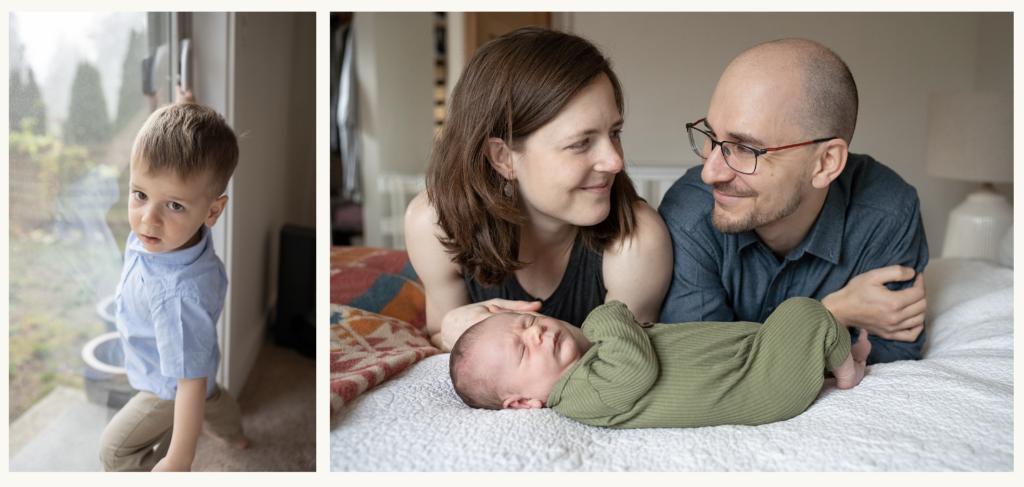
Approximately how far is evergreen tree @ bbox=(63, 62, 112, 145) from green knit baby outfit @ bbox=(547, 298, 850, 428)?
38.0 inches

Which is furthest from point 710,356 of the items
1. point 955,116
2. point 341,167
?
point 341,167

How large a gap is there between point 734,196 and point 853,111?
0.26 meters

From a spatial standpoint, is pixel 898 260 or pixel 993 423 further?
pixel 898 260

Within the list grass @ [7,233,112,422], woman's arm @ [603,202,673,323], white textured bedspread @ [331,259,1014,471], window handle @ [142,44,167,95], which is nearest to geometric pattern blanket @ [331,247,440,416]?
white textured bedspread @ [331,259,1014,471]

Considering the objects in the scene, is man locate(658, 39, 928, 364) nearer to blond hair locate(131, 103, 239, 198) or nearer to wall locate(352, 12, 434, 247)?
blond hair locate(131, 103, 239, 198)

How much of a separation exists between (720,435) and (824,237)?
0.56 m

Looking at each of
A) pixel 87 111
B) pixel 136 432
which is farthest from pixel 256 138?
pixel 136 432

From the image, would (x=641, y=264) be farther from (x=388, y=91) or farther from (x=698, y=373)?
(x=388, y=91)

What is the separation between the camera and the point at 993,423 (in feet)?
2.74

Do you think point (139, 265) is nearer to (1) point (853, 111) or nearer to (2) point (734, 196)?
(2) point (734, 196)

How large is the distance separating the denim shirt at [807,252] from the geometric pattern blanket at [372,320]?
52 cm

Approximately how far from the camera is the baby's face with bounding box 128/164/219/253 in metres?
0.84

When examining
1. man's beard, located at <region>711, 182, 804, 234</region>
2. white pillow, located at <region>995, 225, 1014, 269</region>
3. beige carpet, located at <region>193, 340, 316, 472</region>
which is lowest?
beige carpet, located at <region>193, 340, 316, 472</region>
